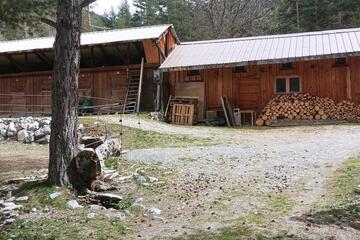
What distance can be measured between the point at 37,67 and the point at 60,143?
18.9 meters

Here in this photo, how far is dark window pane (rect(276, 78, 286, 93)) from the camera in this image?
806 inches

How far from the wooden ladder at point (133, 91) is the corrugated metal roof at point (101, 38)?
4.66ft

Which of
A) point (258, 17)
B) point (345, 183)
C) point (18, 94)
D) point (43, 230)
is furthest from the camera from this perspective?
point (258, 17)

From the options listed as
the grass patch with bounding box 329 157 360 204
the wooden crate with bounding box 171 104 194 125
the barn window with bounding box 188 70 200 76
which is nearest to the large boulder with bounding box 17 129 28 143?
the wooden crate with bounding box 171 104 194 125

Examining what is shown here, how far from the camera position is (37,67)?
25.4 metres

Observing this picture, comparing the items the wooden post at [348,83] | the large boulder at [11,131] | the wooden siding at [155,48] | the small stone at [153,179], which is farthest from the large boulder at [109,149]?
the wooden post at [348,83]

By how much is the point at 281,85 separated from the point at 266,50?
181 cm

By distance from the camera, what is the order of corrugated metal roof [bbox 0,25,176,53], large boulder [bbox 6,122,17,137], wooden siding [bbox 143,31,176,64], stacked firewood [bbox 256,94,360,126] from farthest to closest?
1. corrugated metal roof [bbox 0,25,176,53]
2. wooden siding [bbox 143,31,176,64]
3. stacked firewood [bbox 256,94,360,126]
4. large boulder [bbox 6,122,17,137]

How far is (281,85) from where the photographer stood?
67.3ft

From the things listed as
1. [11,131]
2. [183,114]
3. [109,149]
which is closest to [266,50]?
[183,114]

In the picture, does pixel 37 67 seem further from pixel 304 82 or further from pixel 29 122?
pixel 304 82

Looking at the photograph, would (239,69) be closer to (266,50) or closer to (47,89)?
(266,50)

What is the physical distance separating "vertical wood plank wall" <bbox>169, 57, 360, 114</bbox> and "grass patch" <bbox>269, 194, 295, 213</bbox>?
1333cm

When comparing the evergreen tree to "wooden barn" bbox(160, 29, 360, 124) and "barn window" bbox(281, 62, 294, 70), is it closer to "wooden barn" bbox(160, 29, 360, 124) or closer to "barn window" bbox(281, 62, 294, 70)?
"wooden barn" bbox(160, 29, 360, 124)
